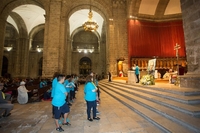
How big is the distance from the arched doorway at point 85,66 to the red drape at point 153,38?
469 inches

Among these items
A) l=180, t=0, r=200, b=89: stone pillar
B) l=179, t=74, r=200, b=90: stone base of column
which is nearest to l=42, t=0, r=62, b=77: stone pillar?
l=179, t=74, r=200, b=90: stone base of column

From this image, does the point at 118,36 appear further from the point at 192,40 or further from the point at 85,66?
the point at 85,66

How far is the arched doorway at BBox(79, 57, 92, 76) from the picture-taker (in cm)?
2306

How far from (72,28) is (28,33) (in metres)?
7.86

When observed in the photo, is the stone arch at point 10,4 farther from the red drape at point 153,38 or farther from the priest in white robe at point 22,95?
the priest in white robe at point 22,95

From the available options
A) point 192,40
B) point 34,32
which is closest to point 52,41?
point 34,32

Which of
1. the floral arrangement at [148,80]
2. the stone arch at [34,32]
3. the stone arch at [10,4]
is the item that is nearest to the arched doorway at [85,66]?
the stone arch at [34,32]

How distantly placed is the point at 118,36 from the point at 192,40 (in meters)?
10.3

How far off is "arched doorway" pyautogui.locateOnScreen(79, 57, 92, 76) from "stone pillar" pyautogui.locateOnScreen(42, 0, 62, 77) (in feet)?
34.9

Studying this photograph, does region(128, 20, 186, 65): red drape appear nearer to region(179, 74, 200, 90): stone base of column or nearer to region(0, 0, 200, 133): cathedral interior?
region(0, 0, 200, 133): cathedral interior

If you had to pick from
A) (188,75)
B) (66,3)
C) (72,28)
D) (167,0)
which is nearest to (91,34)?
(72,28)

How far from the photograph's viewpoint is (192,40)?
389 cm

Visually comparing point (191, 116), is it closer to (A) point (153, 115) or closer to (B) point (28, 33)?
(A) point (153, 115)

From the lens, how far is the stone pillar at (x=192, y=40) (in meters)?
3.67
